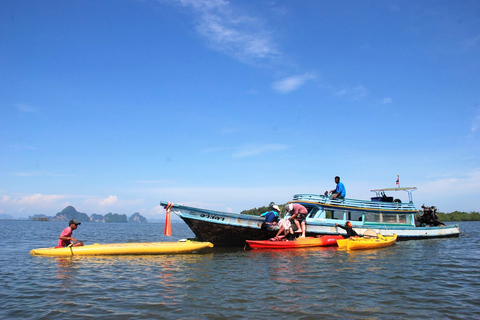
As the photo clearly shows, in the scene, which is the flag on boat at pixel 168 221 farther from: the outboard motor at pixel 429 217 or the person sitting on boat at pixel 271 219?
A: the outboard motor at pixel 429 217

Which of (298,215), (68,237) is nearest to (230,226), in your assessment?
(298,215)

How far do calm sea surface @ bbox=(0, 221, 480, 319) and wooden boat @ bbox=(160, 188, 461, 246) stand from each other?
320 centimetres

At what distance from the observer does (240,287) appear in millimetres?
9828

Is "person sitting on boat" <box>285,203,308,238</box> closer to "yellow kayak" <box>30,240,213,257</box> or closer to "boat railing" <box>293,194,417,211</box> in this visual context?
"boat railing" <box>293,194,417,211</box>

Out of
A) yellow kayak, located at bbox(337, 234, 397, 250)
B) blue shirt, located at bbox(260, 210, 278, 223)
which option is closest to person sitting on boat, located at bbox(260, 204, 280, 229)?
blue shirt, located at bbox(260, 210, 278, 223)

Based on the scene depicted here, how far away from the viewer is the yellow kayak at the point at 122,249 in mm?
15172

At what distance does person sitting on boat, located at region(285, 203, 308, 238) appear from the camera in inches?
769

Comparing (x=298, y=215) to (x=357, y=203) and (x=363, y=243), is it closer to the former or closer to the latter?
(x=363, y=243)

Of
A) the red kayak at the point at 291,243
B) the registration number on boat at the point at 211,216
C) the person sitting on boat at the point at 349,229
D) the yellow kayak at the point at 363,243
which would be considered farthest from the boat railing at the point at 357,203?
the registration number on boat at the point at 211,216

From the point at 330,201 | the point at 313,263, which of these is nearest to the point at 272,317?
the point at 313,263

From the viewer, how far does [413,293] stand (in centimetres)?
947

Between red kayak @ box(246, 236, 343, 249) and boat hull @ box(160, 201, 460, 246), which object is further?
boat hull @ box(160, 201, 460, 246)

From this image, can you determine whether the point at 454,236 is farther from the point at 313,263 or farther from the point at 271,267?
the point at 271,267

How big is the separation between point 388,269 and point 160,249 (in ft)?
33.0
